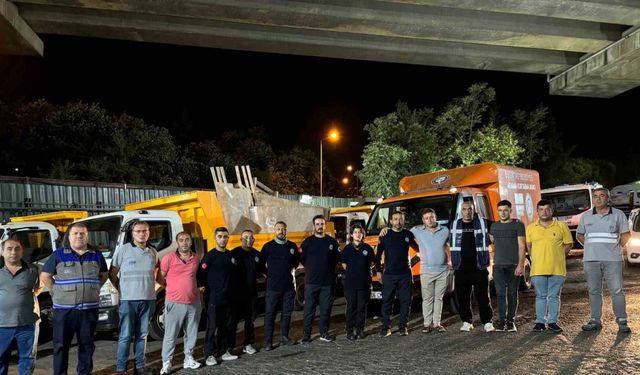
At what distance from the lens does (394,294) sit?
8.28m

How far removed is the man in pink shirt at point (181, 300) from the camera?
673 cm

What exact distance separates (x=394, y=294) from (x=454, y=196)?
9.13 feet

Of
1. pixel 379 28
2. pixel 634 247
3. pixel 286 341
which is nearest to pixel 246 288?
pixel 286 341

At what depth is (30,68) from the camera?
39531mm

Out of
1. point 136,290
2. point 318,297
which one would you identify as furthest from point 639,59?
point 136,290

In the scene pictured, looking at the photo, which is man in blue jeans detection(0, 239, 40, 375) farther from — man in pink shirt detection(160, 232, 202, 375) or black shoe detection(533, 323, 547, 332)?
black shoe detection(533, 323, 547, 332)

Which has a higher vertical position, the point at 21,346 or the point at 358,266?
the point at 358,266

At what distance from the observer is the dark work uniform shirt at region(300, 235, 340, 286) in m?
8.02

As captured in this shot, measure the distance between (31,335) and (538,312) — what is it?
6186mm

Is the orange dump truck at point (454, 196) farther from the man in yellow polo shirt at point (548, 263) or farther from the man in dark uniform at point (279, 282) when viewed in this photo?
the man in dark uniform at point (279, 282)

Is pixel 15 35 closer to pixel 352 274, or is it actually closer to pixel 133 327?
pixel 133 327

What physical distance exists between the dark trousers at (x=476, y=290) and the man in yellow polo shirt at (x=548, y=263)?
2.10 feet

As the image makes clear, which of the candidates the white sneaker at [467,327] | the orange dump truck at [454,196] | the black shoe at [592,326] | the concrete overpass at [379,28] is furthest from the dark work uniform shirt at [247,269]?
the concrete overpass at [379,28]

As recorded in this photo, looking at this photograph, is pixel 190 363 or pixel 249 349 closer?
pixel 190 363
